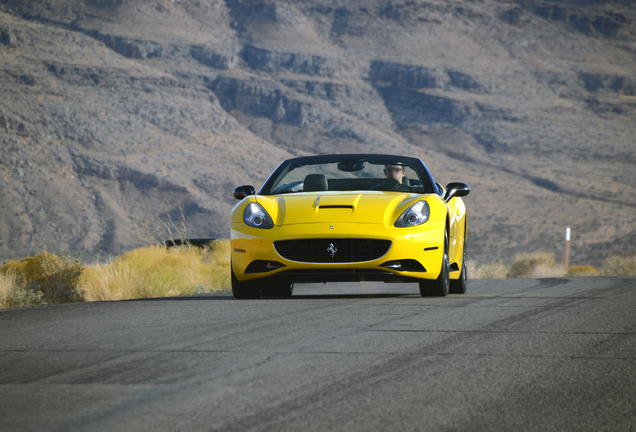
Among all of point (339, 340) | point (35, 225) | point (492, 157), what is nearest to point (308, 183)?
point (339, 340)

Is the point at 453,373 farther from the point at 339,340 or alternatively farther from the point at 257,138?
the point at 257,138

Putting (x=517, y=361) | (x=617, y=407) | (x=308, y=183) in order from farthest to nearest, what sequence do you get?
(x=308, y=183) → (x=517, y=361) → (x=617, y=407)

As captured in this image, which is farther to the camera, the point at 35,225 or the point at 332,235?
the point at 35,225

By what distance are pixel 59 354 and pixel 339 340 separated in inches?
73.4

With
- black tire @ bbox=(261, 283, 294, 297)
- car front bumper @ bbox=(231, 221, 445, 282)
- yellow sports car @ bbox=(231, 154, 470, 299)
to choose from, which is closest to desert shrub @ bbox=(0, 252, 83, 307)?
black tire @ bbox=(261, 283, 294, 297)

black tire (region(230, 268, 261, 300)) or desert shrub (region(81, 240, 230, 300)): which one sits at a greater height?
black tire (region(230, 268, 261, 300))

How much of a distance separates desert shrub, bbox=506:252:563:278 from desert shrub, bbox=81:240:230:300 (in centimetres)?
1554

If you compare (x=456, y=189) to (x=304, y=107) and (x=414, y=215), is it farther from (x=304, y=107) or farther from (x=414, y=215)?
(x=304, y=107)

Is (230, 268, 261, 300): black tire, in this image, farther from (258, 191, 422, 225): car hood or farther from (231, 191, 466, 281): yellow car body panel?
(258, 191, 422, 225): car hood

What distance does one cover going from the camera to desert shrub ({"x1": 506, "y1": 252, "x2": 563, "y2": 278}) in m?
32.6

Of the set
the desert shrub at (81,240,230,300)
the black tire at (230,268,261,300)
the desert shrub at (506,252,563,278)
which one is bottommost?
the desert shrub at (506,252,563,278)

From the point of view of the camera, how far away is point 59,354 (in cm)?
557

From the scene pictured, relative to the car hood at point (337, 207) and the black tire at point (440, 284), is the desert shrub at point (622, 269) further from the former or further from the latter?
the car hood at point (337, 207)

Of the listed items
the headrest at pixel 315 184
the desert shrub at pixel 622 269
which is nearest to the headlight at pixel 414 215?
the headrest at pixel 315 184
